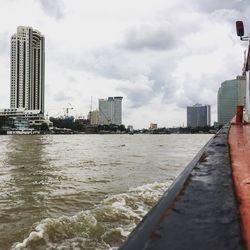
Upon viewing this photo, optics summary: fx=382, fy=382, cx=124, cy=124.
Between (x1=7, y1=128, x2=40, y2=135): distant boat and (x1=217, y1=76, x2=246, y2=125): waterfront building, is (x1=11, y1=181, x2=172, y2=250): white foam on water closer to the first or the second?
(x1=217, y1=76, x2=246, y2=125): waterfront building

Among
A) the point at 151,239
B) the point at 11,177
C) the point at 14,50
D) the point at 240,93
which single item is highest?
the point at 14,50

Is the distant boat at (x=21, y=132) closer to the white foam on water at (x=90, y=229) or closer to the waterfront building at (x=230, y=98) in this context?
the waterfront building at (x=230, y=98)

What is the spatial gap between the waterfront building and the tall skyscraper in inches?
5980

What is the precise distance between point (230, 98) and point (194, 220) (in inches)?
488

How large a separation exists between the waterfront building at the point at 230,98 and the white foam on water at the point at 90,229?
21.0ft

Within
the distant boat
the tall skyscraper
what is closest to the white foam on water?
the distant boat

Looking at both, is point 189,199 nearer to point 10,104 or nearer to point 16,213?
point 16,213

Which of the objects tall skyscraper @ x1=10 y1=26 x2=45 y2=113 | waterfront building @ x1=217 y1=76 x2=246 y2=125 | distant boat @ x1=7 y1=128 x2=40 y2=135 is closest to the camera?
waterfront building @ x1=217 y1=76 x2=246 y2=125

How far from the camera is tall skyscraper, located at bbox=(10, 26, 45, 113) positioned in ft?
519

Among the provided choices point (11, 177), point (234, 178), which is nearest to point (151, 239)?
point (234, 178)

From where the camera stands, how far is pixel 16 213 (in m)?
6.61

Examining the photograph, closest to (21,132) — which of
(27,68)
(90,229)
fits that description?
(27,68)

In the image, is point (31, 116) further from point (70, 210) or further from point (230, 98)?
point (70, 210)

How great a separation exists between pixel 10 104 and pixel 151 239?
174 metres
